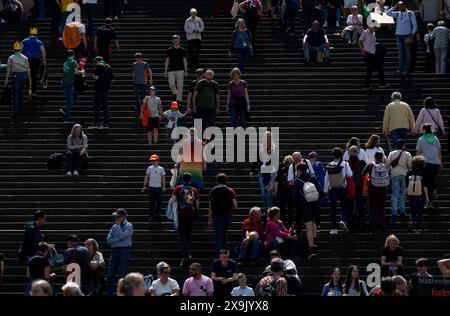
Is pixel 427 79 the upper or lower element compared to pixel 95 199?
upper

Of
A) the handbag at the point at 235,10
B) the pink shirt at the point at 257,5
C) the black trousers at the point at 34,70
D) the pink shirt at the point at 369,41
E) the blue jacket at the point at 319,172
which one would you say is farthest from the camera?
the handbag at the point at 235,10

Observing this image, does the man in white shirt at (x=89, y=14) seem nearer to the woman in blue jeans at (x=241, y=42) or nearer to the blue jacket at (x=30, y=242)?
the woman in blue jeans at (x=241, y=42)

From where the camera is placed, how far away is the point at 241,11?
42.9 metres

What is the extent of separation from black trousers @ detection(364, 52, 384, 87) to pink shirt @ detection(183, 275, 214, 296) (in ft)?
41.5

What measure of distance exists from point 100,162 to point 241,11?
8348 mm

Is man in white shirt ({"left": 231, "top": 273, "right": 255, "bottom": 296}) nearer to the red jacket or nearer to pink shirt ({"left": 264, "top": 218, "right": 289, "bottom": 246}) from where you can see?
pink shirt ({"left": 264, "top": 218, "right": 289, "bottom": 246})

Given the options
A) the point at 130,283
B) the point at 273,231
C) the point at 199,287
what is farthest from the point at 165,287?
the point at 130,283

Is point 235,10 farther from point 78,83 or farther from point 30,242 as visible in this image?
point 30,242

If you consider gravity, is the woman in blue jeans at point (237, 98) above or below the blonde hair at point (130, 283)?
above

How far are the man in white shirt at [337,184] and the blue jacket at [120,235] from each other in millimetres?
4183

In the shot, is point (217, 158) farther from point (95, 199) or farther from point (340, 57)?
point (340, 57)

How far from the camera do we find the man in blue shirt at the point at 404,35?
132 feet

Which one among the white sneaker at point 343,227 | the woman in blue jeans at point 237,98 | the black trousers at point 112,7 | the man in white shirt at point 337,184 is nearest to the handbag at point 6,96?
the black trousers at point 112,7
